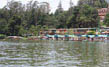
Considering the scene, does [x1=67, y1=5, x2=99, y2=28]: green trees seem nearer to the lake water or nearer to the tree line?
the tree line

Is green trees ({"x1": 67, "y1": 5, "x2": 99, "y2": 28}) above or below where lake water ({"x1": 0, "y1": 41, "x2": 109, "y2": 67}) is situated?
below

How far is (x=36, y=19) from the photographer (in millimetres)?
137125

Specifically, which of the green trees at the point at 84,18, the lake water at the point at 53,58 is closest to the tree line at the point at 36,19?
the green trees at the point at 84,18

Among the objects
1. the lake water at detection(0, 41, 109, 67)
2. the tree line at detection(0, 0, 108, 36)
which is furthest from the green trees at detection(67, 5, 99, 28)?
the lake water at detection(0, 41, 109, 67)

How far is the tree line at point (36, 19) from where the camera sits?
11712cm

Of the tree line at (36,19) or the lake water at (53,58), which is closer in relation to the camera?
the lake water at (53,58)

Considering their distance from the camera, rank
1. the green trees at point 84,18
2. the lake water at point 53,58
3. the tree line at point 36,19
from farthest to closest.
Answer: the green trees at point 84,18 → the tree line at point 36,19 → the lake water at point 53,58

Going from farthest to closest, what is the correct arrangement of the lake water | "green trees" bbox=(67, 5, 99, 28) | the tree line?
"green trees" bbox=(67, 5, 99, 28) → the tree line → the lake water

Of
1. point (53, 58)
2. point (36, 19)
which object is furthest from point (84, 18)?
point (53, 58)

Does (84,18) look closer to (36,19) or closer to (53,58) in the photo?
(36,19)

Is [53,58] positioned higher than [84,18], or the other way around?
[53,58]

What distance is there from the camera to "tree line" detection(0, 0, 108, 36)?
117125mm

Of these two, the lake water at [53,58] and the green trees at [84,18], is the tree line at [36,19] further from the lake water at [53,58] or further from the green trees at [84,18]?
the lake water at [53,58]

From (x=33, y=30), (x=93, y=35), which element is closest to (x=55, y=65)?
(x=93, y=35)
